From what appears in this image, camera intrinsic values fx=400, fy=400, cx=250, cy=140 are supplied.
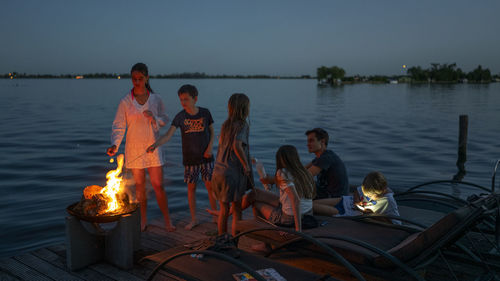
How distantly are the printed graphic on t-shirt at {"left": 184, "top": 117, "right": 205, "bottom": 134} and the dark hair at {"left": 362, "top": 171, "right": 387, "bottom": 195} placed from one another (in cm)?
225

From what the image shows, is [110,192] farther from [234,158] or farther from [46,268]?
[234,158]

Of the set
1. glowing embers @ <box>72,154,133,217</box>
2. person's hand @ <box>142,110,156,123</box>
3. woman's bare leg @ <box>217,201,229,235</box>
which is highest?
person's hand @ <box>142,110,156,123</box>

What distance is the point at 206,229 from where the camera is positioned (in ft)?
18.7

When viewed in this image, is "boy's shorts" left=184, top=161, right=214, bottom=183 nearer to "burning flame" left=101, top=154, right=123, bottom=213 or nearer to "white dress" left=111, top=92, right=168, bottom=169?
"white dress" left=111, top=92, right=168, bottom=169

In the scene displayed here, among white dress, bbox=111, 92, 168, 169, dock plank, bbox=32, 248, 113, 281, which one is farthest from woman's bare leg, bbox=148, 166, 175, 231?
dock plank, bbox=32, 248, 113, 281

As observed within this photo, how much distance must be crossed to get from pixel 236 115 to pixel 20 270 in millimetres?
2890

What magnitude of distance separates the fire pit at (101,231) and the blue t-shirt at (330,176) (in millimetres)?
2379

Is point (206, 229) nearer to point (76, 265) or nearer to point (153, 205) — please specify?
point (76, 265)

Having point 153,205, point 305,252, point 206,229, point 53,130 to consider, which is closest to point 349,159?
point 153,205

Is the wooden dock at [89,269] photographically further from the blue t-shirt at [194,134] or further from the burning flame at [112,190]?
the blue t-shirt at [194,134]

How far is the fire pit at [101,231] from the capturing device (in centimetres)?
420

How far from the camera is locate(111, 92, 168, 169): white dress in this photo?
511 cm

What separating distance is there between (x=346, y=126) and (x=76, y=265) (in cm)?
2846

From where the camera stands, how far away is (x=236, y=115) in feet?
14.8
